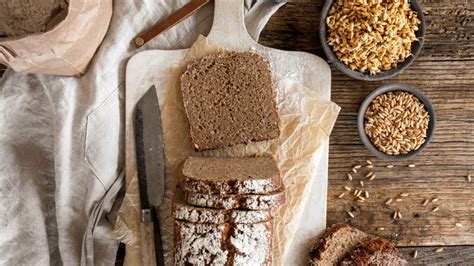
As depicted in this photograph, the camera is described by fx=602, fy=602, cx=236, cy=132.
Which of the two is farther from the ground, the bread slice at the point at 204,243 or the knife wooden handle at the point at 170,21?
the knife wooden handle at the point at 170,21

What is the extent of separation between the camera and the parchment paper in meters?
2.79

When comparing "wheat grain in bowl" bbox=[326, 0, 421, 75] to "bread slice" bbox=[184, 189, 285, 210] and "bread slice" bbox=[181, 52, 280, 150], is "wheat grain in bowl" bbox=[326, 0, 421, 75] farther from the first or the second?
"bread slice" bbox=[184, 189, 285, 210]

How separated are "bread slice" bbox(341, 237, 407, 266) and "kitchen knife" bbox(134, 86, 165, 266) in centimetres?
88

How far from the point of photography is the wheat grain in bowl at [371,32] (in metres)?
2.70

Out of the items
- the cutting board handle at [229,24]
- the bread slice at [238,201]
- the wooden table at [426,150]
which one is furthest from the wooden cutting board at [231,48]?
the bread slice at [238,201]

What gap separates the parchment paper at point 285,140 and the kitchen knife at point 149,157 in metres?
0.05

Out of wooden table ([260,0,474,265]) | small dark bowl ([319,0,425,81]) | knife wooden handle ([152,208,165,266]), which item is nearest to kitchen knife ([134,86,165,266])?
knife wooden handle ([152,208,165,266])

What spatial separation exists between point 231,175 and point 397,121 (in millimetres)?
855

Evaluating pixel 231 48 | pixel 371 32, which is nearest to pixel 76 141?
pixel 231 48

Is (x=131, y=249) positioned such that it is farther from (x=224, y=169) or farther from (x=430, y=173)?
(x=430, y=173)

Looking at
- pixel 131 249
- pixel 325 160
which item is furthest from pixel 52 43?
pixel 325 160

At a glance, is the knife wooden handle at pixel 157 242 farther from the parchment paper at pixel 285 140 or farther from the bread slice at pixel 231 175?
the bread slice at pixel 231 175

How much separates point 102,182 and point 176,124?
440mm

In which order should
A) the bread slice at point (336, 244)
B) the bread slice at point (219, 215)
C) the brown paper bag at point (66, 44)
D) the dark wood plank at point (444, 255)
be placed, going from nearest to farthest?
the brown paper bag at point (66, 44) < the bread slice at point (219, 215) < the bread slice at point (336, 244) < the dark wood plank at point (444, 255)
